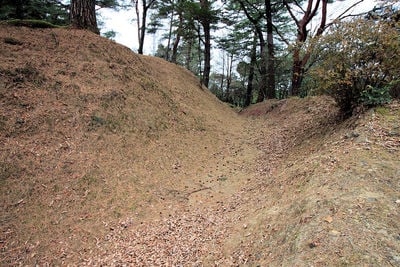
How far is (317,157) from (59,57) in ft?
20.1

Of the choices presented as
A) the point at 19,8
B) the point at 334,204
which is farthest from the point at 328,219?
the point at 19,8

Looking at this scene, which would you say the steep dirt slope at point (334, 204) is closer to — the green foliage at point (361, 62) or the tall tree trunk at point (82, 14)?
the green foliage at point (361, 62)

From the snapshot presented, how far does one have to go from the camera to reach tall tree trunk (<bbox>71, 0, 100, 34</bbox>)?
21.9 feet

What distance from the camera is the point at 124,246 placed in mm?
3189

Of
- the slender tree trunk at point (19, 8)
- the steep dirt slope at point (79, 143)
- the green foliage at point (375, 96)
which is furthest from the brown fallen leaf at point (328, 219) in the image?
the slender tree trunk at point (19, 8)

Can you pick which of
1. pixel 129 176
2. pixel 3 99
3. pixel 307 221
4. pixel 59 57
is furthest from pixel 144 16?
pixel 307 221

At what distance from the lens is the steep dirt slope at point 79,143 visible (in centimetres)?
328

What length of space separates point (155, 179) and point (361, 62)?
4.16 metres

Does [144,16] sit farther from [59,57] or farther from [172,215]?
[172,215]

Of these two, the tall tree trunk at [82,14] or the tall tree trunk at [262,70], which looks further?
the tall tree trunk at [262,70]

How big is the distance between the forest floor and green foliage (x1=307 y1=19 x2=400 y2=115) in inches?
15.7

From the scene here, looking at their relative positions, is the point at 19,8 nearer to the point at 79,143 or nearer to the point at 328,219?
the point at 79,143

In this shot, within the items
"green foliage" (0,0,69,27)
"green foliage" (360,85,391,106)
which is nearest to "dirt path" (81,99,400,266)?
"green foliage" (360,85,391,106)

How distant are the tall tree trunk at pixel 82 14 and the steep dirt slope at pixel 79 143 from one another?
19.0 inches
